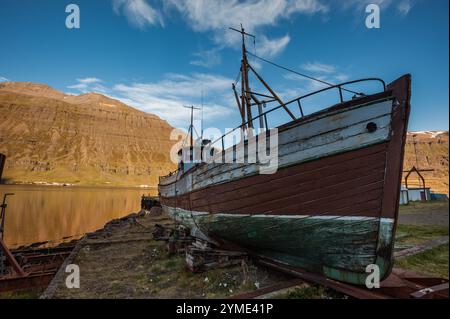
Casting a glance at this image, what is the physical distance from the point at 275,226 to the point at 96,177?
175 m

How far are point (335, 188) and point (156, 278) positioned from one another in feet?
20.1

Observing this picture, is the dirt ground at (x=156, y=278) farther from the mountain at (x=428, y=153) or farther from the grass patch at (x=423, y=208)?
the mountain at (x=428, y=153)

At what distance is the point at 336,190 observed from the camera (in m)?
6.21

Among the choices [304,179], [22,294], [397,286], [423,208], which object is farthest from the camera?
[423,208]

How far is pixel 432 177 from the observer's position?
108m

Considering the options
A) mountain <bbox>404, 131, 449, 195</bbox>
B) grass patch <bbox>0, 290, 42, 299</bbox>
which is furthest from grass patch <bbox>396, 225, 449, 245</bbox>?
mountain <bbox>404, 131, 449, 195</bbox>

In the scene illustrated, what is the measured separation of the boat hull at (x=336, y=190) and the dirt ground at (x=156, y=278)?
3.88 feet

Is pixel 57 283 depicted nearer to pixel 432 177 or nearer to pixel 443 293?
pixel 443 293

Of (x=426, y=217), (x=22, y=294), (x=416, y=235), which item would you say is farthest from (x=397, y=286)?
(x=426, y=217)

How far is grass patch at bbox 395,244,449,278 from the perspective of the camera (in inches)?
292

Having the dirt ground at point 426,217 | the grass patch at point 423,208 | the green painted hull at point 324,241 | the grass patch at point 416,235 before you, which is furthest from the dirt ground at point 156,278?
the grass patch at point 423,208

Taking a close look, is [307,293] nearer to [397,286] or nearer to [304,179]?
[397,286]

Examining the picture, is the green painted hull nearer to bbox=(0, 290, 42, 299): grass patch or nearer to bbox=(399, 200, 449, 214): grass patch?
bbox=(0, 290, 42, 299): grass patch
